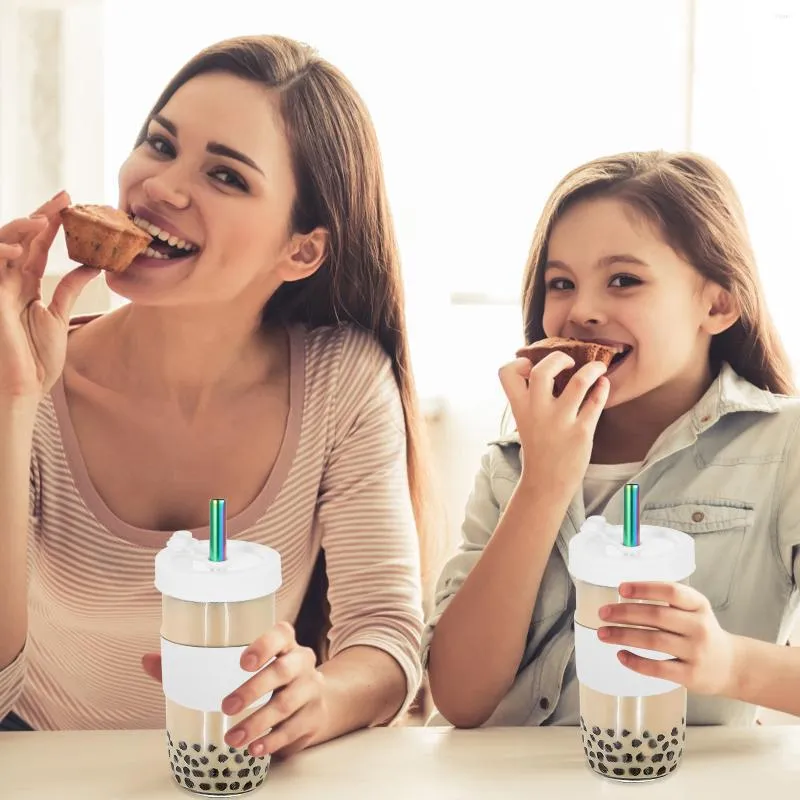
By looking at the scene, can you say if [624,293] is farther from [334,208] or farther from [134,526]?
[134,526]

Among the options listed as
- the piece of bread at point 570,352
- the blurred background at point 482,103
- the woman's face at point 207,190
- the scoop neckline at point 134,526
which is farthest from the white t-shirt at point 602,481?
the blurred background at point 482,103

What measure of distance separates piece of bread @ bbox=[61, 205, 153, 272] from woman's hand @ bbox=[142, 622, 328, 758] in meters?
0.47

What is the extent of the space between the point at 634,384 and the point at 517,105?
1942mm

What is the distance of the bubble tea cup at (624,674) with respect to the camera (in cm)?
93

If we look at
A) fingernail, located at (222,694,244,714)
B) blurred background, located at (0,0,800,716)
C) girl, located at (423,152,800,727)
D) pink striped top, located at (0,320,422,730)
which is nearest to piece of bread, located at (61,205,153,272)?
pink striped top, located at (0,320,422,730)

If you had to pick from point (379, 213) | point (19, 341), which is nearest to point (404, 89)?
point (379, 213)

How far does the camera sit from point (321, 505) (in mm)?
1438

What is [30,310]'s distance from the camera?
121cm

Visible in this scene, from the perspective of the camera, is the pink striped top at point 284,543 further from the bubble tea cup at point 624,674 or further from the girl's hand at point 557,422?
the bubble tea cup at point 624,674

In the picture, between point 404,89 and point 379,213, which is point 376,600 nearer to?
point 379,213

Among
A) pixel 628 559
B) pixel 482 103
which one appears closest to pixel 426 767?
pixel 628 559

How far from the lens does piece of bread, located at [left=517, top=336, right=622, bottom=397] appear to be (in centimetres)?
126

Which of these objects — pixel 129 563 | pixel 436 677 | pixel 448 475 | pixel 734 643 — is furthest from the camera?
pixel 448 475

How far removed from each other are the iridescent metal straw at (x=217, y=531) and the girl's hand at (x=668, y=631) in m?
0.30
